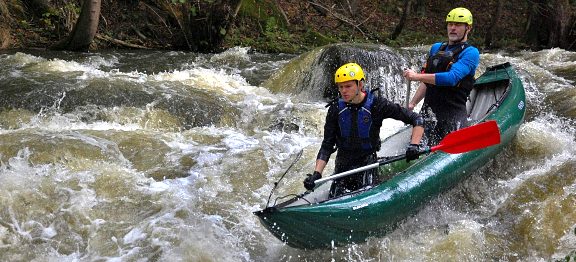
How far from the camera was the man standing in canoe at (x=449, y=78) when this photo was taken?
510 centimetres

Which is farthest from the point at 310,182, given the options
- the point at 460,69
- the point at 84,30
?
the point at 84,30

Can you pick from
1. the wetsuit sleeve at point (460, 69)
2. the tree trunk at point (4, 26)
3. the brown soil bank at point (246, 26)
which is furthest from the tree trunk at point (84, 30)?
the wetsuit sleeve at point (460, 69)

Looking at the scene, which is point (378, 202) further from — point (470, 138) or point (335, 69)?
point (335, 69)

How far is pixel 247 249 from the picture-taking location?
465cm

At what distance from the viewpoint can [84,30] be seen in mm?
10523

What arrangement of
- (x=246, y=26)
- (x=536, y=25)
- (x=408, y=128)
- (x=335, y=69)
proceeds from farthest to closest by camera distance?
(x=536, y=25)
(x=246, y=26)
(x=335, y=69)
(x=408, y=128)

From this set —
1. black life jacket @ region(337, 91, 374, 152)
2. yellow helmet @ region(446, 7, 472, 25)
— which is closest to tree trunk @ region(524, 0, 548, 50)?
yellow helmet @ region(446, 7, 472, 25)

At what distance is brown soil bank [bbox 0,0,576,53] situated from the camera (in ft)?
37.2

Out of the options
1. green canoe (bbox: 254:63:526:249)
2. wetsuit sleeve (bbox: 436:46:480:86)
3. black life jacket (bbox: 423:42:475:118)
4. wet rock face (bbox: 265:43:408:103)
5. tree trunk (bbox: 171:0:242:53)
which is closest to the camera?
green canoe (bbox: 254:63:526:249)

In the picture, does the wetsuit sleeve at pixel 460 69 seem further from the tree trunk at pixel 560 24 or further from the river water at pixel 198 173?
the tree trunk at pixel 560 24

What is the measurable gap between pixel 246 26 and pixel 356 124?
9338mm

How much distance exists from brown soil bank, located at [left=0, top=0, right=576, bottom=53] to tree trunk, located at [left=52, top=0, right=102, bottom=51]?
33 cm

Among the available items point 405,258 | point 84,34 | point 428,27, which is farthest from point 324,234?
point 428,27

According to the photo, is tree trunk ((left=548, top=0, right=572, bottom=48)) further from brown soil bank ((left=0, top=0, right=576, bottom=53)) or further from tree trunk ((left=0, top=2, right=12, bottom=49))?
tree trunk ((left=0, top=2, right=12, bottom=49))
